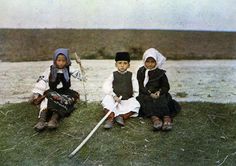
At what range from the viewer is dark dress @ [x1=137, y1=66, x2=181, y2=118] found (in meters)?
4.54

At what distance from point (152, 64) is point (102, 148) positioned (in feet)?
4.05

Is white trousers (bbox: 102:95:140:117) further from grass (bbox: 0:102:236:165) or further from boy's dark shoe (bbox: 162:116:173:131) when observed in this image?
boy's dark shoe (bbox: 162:116:173:131)

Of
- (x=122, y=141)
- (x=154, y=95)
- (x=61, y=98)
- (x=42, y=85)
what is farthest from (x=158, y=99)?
(x=42, y=85)

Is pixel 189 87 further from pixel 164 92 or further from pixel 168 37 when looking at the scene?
pixel 168 37

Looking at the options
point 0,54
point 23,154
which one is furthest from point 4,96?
point 0,54

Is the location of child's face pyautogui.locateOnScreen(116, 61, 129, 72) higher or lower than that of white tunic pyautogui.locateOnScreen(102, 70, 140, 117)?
higher

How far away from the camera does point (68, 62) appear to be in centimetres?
468

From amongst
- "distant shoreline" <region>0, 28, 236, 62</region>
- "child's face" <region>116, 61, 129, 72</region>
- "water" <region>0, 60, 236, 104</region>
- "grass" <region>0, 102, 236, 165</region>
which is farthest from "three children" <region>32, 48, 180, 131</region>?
"distant shoreline" <region>0, 28, 236, 62</region>

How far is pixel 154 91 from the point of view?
4.70 metres

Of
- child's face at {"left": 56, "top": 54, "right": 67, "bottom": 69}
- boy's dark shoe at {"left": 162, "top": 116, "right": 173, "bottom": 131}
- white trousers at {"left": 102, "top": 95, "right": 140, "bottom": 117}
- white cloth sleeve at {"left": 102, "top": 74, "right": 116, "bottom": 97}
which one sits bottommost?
boy's dark shoe at {"left": 162, "top": 116, "right": 173, "bottom": 131}

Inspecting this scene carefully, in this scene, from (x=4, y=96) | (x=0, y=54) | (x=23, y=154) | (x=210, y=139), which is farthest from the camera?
(x=0, y=54)

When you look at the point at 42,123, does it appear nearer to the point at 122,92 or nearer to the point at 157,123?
the point at 122,92

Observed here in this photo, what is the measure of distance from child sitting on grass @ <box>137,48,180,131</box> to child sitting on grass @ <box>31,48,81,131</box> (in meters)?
0.84

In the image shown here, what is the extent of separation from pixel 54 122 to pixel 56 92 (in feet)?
1.43
